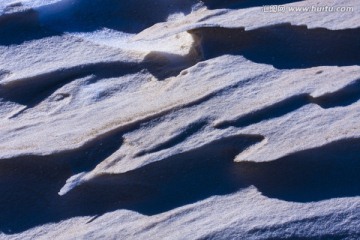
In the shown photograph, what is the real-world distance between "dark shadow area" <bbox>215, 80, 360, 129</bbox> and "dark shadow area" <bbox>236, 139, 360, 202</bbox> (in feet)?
0.24

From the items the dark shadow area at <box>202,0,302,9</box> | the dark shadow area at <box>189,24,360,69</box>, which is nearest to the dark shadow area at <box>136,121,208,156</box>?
the dark shadow area at <box>189,24,360,69</box>

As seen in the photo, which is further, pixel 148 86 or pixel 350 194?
pixel 148 86

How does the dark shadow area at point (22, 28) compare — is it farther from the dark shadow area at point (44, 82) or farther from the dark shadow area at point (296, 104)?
the dark shadow area at point (296, 104)

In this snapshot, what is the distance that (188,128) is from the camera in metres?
1.02

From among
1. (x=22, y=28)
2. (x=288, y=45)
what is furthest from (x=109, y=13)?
(x=288, y=45)

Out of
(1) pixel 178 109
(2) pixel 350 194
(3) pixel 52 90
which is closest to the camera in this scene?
(2) pixel 350 194

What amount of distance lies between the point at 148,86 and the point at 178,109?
0.10 metres

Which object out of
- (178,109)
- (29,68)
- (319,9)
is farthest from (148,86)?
(319,9)

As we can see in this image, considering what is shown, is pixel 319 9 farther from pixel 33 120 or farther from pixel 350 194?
pixel 33 120

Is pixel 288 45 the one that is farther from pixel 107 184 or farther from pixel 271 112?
pixel 107 184

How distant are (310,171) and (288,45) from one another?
26cm

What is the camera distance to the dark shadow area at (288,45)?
112 centimetres

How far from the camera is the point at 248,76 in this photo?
1.08m

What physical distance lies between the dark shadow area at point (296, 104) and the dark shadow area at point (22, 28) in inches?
15.9
